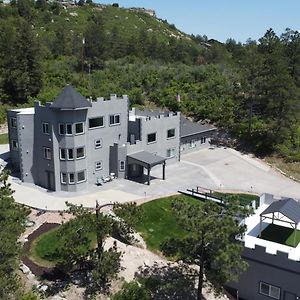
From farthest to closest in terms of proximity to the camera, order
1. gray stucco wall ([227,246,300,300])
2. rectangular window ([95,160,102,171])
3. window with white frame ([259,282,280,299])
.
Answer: rectangular window ([95,160,102,171]), window with white frame ([259,282,280,299]), gray stucco wall ([227,246,300,300])

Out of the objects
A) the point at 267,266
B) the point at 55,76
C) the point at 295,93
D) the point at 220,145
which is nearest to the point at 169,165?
the point at 220,145

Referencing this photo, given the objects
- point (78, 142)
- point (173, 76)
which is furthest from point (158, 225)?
point (173, 76)

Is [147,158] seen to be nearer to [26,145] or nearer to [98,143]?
[98,143]

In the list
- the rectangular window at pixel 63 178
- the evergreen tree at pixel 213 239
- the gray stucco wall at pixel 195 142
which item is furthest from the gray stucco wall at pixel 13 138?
the evergreen tree at pixel 213 239

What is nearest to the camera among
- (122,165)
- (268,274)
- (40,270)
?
(268,274)

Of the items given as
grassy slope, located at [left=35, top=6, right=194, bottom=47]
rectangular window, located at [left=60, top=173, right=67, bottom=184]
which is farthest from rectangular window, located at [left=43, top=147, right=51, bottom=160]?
grassy slope, located at [left=35, top=6, right=194, bottom=47]

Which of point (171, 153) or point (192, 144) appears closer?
point (171, 153)

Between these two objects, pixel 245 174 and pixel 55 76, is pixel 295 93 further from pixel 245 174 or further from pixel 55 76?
pixel 55 76

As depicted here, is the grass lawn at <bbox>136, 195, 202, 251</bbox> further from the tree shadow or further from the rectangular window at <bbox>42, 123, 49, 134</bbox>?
the rectangular window at <bbox>42, 123, 49, 134</bbox>
